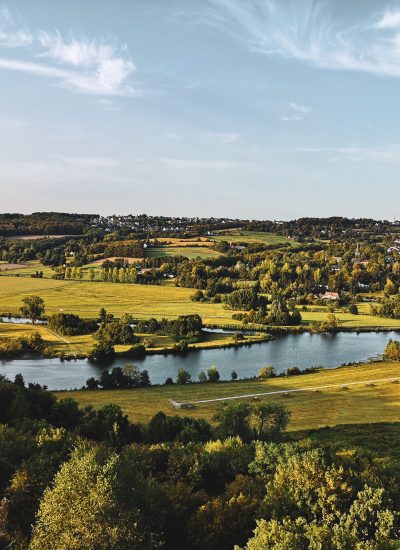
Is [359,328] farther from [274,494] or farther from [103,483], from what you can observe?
[103,483]

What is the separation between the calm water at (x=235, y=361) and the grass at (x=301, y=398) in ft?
21.8

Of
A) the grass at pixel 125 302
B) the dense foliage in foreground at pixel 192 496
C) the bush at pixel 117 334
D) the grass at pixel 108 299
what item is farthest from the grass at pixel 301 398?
the grass at pixel 108 299

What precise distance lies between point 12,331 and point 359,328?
5803 centimetres

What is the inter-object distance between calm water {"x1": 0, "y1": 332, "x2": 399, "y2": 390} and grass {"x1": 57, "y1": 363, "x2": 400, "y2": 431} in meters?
6.66

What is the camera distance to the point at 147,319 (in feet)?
284

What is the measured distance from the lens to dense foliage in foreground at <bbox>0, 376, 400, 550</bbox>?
14.4 m

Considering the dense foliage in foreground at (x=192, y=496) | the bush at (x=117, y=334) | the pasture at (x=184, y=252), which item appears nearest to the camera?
the dense foliage in foreground at (x=192, y=496)

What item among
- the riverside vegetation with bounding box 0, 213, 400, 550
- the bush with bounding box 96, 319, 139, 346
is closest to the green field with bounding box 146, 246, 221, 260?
the riverside vegetation with bounding box 0, 213, 400, 550

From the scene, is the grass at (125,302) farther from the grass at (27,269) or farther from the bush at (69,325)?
the bush at (69,325)

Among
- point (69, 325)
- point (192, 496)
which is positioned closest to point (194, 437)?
point (192, 496)

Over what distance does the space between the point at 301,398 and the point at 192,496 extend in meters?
29.3

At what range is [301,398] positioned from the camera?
47344mm

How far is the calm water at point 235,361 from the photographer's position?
57.6m

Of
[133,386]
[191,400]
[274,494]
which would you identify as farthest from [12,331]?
[274,494]
